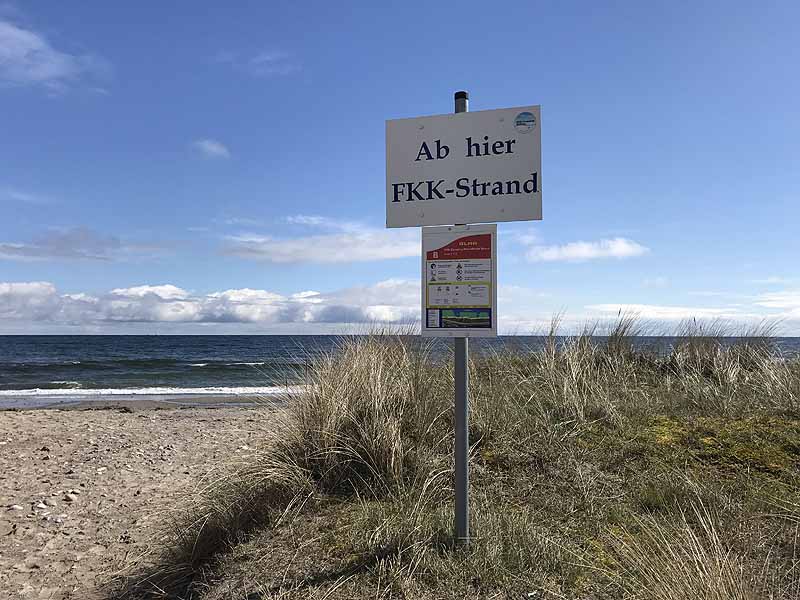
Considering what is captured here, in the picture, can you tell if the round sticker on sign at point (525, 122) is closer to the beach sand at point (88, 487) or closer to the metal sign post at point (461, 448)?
the metal sign post at point (461, 448)

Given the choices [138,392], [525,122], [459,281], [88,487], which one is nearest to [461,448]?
[459,281]

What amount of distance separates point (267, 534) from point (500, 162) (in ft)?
9.28

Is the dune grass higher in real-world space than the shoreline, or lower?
higher

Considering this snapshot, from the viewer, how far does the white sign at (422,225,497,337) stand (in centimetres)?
338

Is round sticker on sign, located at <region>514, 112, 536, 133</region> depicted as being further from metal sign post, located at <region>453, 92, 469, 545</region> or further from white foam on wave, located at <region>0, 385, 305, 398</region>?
white foam on wave, located at <region>0, 385, 305, 398</region>

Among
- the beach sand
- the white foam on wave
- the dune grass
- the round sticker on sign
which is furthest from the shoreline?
the round sticker on sign

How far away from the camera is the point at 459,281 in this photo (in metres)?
3.42

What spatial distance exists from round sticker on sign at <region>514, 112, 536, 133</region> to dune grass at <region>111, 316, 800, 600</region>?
2.37m

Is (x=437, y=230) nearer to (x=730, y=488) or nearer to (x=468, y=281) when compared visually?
(x=468, y=281)

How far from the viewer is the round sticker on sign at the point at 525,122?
3404 millimetres

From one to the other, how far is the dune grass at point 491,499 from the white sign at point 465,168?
1859 mm

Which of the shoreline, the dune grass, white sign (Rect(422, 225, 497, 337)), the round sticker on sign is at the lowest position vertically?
the shoreline

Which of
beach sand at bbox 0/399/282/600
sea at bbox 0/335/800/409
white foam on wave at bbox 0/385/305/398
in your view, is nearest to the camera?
beach sand at bbox 0/399/282/600

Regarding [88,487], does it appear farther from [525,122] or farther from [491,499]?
[525,122]
